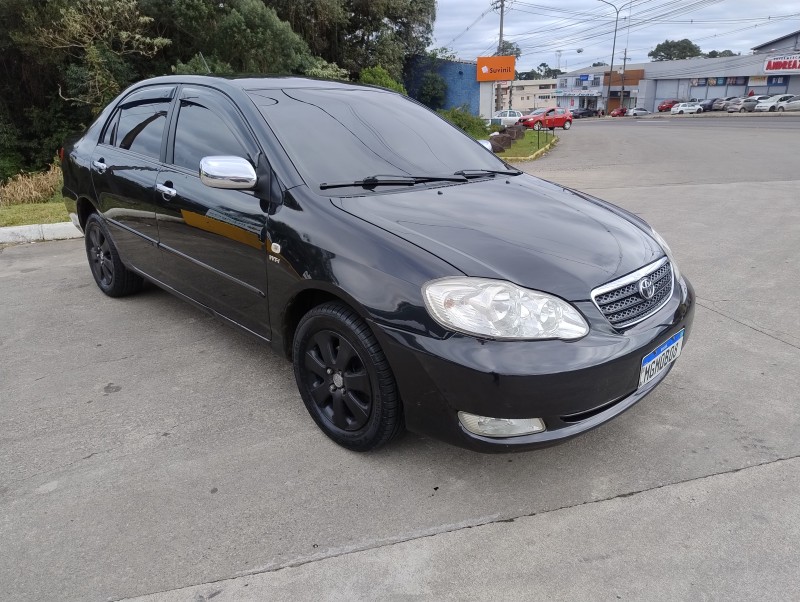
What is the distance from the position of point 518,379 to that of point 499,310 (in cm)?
27

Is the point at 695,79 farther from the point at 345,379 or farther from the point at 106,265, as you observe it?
the point at 345,379

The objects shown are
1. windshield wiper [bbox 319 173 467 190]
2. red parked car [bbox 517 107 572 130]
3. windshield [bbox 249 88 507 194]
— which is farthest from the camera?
red parked car [bbox 517 107 572 130]

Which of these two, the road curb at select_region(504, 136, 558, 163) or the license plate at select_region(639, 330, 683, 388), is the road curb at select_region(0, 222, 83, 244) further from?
the road curb at select_region(504, 136, 558, 163)

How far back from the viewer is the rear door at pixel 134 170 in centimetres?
389

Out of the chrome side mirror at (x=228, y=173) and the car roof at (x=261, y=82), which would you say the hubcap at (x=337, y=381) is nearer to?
the chrome side mirror at (x=228, y=173)

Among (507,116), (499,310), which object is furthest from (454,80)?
(499,310)

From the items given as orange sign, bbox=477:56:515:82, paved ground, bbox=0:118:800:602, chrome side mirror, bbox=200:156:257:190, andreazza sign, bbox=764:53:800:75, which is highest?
andreazza sign, bbox=764:53:800:75

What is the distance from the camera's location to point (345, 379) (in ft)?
8.93

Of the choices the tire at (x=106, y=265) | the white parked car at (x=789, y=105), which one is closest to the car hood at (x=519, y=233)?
the tire at (x=106, y=265)

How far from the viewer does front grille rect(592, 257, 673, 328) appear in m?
2.47

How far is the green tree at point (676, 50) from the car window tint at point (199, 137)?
4857 inches

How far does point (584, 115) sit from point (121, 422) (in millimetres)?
78427

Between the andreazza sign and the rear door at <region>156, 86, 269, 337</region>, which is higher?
the andreazza sign

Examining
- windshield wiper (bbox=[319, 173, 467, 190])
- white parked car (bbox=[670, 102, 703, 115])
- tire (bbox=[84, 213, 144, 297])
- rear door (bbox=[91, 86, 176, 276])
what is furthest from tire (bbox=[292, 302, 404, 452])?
white parked car (bbox=[670, 102, 703, 115])
